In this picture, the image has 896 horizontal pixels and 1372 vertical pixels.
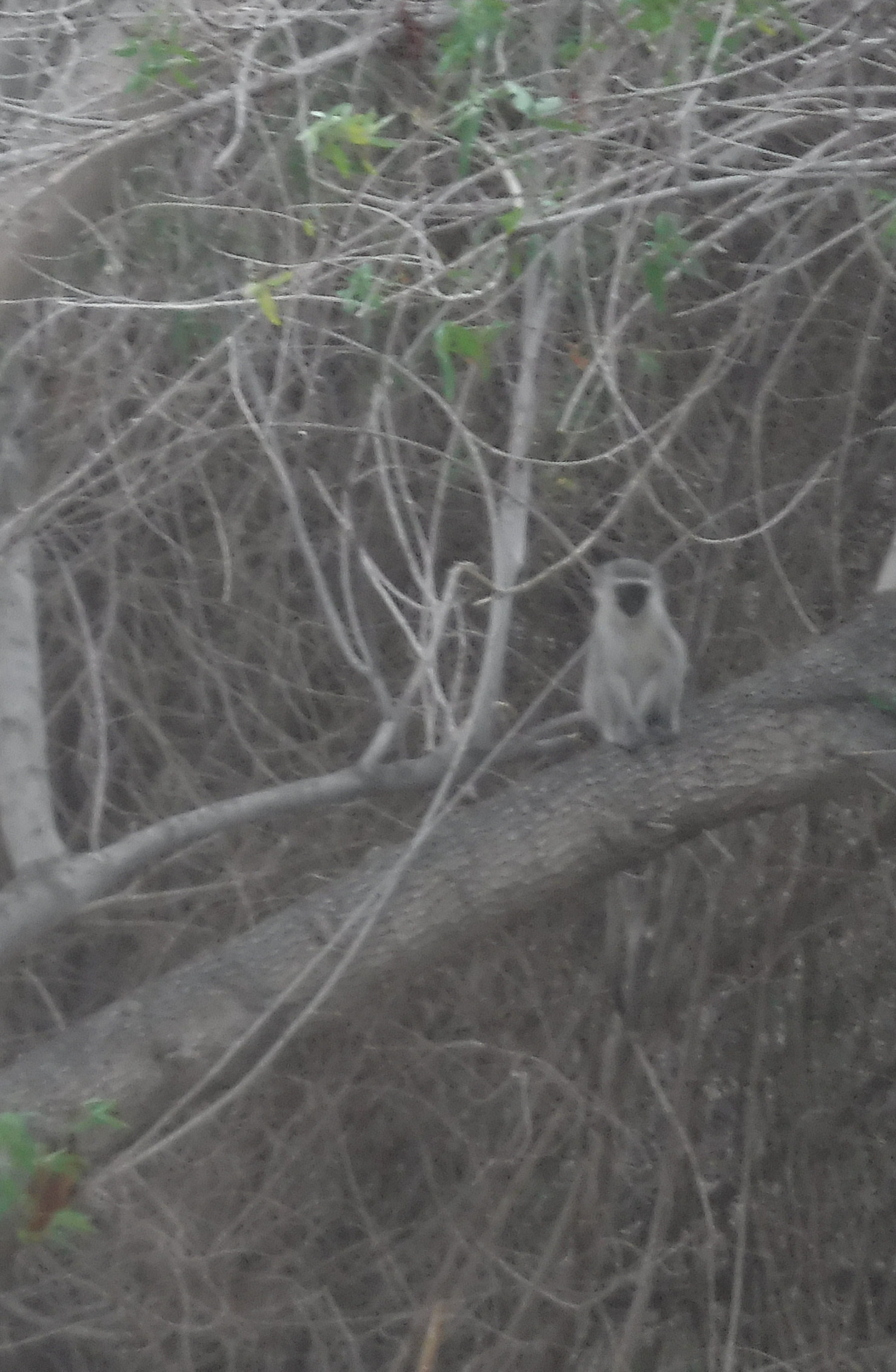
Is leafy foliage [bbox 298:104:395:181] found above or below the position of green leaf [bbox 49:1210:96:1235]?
above

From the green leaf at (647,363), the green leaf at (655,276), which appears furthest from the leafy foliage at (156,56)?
the green leaf at (647,363)

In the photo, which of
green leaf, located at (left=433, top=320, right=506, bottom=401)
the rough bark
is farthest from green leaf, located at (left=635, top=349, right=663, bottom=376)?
green leaf, located at (left=433, top=320, right=506, bottom=401)

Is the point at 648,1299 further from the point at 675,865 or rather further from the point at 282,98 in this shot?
the point at 282,98

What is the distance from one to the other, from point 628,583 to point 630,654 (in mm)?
237

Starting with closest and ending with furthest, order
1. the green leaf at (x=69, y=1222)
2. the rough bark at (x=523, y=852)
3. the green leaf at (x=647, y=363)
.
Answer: the green leaf at (x=69, y=1222), the rough bark at (x=523, y=852), the green leaf at (x=647, y=363)

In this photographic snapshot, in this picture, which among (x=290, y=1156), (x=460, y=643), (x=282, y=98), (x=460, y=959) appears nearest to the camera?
(x=460, y=643)

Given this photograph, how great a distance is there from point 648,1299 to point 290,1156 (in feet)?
3.82

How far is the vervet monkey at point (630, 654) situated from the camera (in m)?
4.68

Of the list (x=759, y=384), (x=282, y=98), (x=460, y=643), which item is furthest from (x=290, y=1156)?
(x=282, y=98)

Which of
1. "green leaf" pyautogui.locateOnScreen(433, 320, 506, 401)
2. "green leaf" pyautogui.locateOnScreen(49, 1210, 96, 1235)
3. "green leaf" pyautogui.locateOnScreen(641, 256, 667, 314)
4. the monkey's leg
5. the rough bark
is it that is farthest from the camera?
the monkey's leg

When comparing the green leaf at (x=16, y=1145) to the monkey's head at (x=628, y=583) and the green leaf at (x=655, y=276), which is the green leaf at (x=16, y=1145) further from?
the monkey's head at (x=628, y=583)

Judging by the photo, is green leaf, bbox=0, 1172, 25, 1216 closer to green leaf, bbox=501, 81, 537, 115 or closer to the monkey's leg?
green leaf, bbox=501, 81, 537, 115

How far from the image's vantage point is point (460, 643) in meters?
3.67

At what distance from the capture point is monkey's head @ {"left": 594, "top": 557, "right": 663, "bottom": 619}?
4.70 meters
